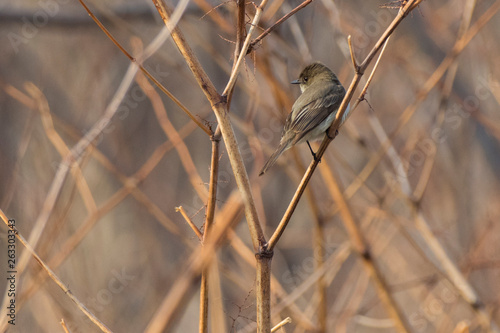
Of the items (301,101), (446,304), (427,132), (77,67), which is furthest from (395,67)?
(77,67)

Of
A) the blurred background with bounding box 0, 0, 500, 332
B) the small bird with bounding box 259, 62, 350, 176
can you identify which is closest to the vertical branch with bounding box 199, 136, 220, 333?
the blurred background with bounding box 0, 0, 500, 332

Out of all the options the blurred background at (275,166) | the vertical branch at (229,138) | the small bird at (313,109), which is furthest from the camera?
the blurred background at (275,166)

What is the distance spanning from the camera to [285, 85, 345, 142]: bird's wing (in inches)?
110

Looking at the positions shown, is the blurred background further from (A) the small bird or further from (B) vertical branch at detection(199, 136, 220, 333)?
(B) vertical branch at detection(199, 136, 220, 333)

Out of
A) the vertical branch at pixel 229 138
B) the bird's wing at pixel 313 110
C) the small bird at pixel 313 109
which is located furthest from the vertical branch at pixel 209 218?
the bird's wing at pixel 313 110

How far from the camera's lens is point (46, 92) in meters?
6.45

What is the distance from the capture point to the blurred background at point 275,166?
2.91 metres

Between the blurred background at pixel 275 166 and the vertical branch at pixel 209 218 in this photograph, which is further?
the blurred background at pixel 275 166

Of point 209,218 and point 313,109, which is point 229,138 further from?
point 313,109

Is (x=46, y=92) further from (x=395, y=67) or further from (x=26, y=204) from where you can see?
(x=395, y=67)

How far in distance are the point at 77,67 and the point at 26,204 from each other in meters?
2.98

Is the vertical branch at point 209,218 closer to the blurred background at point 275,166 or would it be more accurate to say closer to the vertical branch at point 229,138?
the vertical branch at point 229,138

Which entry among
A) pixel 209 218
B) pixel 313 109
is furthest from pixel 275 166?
pixel 209 218

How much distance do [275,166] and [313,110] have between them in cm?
146
